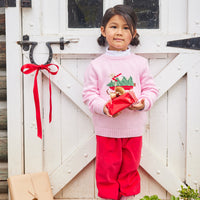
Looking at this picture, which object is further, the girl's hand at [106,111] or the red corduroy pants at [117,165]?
the red corduroy pants at [117,165]

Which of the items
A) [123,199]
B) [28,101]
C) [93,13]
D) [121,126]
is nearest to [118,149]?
[121,126]

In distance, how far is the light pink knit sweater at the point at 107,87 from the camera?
2256 millimetres

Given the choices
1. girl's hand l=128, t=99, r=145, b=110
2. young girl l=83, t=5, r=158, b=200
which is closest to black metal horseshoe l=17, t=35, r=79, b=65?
young girl l=83, t=5, r=158, b=200

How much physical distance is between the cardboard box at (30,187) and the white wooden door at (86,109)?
0.38 feet

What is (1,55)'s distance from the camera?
257 centimetres

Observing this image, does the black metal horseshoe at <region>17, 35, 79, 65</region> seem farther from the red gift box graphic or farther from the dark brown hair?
the red gift box graphic

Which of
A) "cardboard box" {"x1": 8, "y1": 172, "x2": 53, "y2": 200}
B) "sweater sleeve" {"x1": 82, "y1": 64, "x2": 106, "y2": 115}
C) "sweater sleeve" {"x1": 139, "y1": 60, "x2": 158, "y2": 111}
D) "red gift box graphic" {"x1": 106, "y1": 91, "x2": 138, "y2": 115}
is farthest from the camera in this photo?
"cardboard box" {"x1": 8, "y1": 172, "x2": 53, "y2": 200}

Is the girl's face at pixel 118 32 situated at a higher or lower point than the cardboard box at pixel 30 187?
higher

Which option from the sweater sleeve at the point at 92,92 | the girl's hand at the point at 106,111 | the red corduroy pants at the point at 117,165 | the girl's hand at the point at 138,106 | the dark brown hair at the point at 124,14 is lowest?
the red corduroy pants at the point at 117,165

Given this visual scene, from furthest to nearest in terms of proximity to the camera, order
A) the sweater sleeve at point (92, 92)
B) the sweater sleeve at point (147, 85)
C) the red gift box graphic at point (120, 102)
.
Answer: the sweater sleeve at point (147, 85) < the sweater sleeve at point (92, 92) < the red gift box graphic at point (120, 102)

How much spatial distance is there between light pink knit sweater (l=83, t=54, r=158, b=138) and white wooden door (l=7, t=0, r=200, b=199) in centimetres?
25

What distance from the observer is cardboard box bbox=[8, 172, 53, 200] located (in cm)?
244

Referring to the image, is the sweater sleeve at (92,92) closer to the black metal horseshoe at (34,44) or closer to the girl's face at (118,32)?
the girl's face at (118,32)

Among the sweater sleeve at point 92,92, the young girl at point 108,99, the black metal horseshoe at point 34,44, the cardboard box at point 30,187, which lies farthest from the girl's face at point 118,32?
the cardboard box at point 30,187
